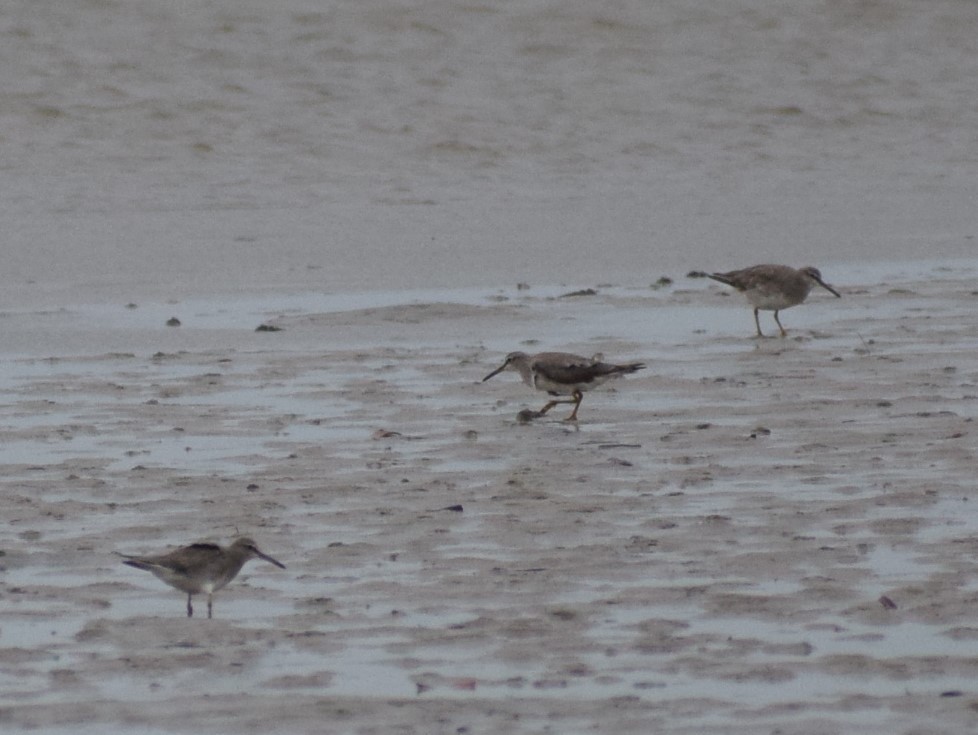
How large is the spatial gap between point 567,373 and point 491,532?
10.6 feet

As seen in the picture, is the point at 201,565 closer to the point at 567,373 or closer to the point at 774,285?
the point at 567,373

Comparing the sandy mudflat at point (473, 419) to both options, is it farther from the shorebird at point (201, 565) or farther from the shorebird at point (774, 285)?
the shorebird at point (774, 285)

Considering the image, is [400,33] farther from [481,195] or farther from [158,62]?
[481,195]

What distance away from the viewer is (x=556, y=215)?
22.1m

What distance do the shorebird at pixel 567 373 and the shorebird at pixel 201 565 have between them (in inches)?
166

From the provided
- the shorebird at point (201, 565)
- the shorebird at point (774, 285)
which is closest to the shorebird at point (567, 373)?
the shorebird at point (774, 285)

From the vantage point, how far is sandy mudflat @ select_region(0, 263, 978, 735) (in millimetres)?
6059

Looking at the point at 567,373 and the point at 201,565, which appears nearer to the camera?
the point at 201,565

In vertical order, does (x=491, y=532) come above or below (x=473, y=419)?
above

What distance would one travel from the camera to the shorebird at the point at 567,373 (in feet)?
37.3

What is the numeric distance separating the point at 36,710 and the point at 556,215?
1644cm

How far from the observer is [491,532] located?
823cm

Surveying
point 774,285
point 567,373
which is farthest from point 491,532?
point 774,285

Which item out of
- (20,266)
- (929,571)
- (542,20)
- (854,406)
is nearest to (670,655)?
(929,571)
